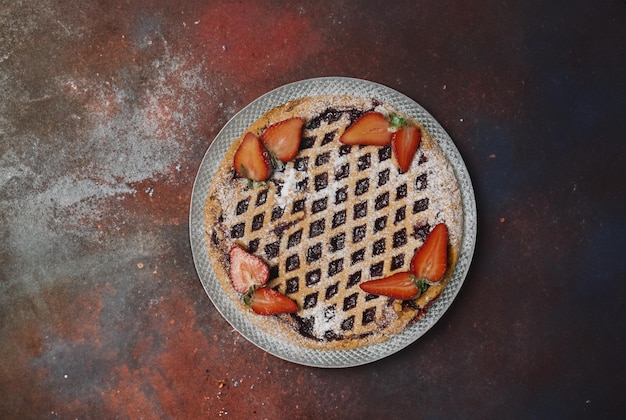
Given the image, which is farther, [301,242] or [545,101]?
[545,101]

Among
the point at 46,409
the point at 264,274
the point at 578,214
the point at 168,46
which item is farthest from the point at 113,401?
the point at 578,214

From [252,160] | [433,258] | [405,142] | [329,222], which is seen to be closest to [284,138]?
[252,160]

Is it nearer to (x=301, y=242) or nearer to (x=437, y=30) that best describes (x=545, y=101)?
(x=437, y=30)

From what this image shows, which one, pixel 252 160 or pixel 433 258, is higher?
pixel 252 160

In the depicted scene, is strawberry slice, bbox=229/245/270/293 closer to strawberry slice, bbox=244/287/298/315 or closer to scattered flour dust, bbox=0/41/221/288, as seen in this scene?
strawberry slice, bbox=244/287/298/315

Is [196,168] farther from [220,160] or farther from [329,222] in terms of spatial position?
[329,222]

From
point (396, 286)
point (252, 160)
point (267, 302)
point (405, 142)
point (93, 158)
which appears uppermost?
point (93, 158)
